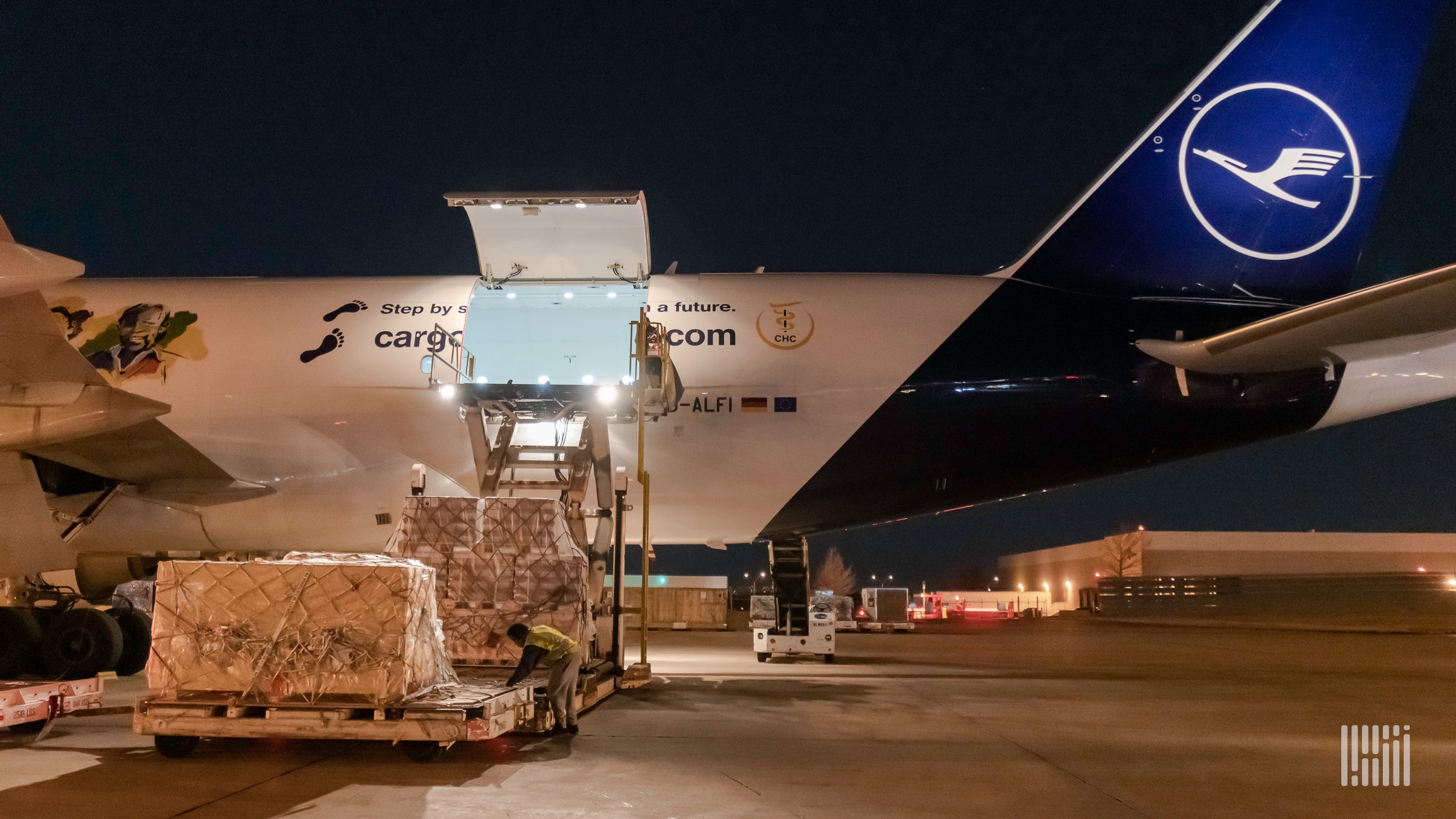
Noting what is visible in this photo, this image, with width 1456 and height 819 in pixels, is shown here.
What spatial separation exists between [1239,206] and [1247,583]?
38.6 metres

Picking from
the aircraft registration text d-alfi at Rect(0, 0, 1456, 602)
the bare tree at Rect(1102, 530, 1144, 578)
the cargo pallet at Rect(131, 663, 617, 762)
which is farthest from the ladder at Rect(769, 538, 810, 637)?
the bare tree at Rect(1102, 530, 1144, 578)

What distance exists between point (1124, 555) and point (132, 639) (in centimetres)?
5756

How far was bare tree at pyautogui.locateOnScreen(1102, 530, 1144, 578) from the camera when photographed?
60.1m

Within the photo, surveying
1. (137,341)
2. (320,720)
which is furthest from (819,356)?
(137,341)

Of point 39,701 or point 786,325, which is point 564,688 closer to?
point 39,701

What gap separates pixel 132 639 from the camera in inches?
563

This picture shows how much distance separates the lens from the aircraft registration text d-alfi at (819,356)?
40.9ft

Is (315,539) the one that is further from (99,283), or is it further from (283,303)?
(99,283)

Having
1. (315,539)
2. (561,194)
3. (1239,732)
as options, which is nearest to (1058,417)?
(1239,732)

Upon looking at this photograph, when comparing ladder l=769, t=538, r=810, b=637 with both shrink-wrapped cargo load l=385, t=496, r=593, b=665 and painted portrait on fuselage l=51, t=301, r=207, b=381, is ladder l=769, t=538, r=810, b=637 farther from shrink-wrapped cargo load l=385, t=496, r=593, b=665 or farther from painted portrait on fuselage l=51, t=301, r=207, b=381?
painted portrait on fuselage l=51, t=301, r=207, b=381

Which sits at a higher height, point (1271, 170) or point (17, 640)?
point (1271, 170)

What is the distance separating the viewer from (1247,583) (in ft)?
152

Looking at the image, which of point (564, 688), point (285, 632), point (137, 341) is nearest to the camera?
point (285, 632)

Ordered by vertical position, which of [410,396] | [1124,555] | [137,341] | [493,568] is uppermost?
[137,341]
